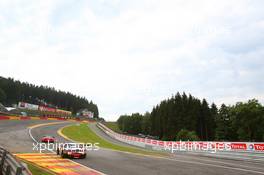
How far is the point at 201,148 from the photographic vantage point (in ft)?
117

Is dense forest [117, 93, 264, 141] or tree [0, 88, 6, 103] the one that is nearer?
dense forest [117, 93, 264, 141]

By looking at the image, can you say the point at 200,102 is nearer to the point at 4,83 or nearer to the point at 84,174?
the point at 84,174

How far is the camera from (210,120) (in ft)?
301

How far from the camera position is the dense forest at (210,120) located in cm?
8481

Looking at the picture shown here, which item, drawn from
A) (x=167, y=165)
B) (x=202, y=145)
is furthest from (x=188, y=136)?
(x=167, y=165)

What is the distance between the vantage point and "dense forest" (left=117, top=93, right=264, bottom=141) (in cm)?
8481

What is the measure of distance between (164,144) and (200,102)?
50757 mm

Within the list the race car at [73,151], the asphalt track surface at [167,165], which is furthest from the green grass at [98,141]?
the race car at [73,151]

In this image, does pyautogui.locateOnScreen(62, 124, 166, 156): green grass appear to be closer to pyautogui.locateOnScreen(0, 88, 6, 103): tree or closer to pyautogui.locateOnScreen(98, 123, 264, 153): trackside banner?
pyautogui.locateOnScreen(98, 123, 264, 153): trackside banner

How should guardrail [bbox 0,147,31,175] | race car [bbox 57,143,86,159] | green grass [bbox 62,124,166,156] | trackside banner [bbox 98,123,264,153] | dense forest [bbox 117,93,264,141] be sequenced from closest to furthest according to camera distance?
guardrail [bbox 0,147,31,175], race car [bbox 57,143,86,159], trackside banner [bbox 98,123,264,153], green grass [bbox 62,124,166,156], dense forest [bbox 117,93,264,141]

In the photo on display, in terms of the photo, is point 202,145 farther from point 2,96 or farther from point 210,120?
point 2,96

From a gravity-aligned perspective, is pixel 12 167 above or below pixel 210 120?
below

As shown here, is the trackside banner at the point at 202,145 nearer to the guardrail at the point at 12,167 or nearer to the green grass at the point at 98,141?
the green grass at the point at 98,141

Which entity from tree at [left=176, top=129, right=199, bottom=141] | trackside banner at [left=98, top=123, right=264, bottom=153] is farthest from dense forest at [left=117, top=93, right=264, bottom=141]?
trackside banner at [left=98, top=123, right=264, bottom=153]
